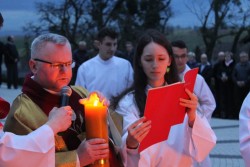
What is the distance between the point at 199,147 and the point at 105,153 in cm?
97

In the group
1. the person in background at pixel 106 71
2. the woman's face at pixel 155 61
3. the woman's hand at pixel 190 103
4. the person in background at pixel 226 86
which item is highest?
the woman's face at pixel 155 61

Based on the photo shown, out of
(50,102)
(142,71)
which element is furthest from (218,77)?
(50,102)

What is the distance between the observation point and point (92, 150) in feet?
8.03

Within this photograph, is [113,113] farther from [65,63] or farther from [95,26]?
[95,26]

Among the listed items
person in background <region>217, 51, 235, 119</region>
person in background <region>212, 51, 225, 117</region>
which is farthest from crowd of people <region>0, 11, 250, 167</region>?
person in background <region>212, 51, 225, 117</region>

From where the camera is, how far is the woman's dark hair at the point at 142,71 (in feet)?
11.3

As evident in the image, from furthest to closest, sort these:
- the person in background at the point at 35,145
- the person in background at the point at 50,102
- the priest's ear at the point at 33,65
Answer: the priest's ear at the point at 33,65 < the person in background at the point at 50,102 < the person in background at the point at 35,145

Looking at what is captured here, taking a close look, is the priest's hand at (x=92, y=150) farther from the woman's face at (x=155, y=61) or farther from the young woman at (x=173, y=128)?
the woman's face at (x=155, y=61)

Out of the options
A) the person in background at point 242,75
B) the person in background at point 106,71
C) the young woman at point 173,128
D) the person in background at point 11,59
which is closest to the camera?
the young woman at point 173,128

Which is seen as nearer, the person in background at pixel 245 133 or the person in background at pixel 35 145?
the person in background at pixel 35 145

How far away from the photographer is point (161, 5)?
2300 cm

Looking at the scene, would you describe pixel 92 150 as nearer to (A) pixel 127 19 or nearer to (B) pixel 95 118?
(B) pixel 95 118

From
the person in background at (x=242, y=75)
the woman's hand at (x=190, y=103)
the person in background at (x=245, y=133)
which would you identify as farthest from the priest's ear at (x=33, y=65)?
the person in background at (x=242, y=75)

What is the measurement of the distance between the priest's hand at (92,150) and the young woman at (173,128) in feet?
1.64
